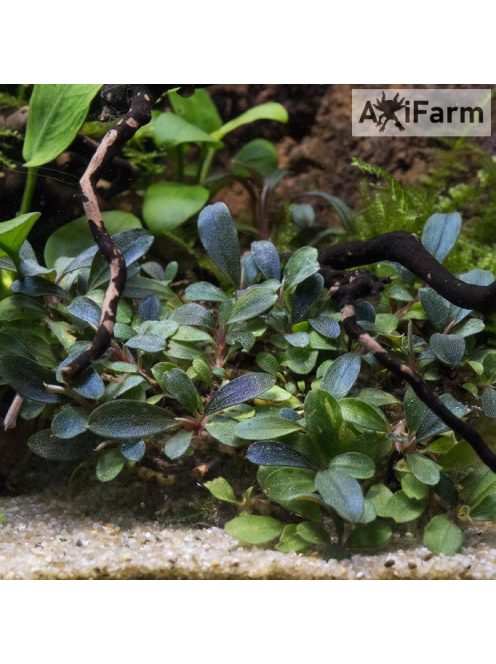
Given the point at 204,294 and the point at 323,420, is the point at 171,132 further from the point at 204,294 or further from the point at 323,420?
the point at 323,420

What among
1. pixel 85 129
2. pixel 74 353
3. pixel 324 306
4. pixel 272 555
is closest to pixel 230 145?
pixel 85 129

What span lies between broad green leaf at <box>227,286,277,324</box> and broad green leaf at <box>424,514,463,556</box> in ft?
1.75

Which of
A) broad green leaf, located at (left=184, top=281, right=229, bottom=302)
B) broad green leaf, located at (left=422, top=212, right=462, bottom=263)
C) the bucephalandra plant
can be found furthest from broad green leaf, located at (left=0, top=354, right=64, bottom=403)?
broad green leaf, located at (left=422, top=212, right=462, bottom=263)

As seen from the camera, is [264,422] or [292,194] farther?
[292,194]

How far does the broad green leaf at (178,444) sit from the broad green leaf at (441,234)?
2.30 feet

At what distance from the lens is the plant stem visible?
1655 millimetres

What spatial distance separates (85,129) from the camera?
171cm

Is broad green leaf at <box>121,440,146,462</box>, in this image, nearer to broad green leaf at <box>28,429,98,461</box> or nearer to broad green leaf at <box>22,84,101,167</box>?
broad green leaf at <box>28,429,98,461</box>

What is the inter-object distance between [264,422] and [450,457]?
1.21ft

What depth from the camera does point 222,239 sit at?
1.61 metres

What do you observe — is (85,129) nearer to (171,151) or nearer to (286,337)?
(171,151)

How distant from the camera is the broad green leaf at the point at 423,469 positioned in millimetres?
1263

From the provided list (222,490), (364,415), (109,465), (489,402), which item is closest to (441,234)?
(489,402)

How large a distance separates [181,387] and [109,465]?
0.70ft
